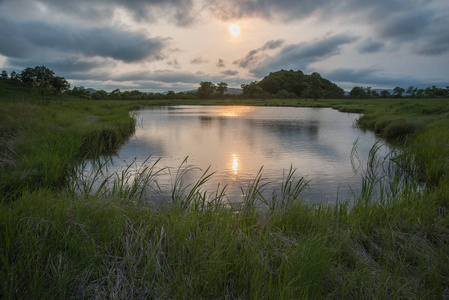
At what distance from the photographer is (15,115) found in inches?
441

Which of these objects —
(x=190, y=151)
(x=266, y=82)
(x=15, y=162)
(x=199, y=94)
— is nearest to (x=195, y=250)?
(x=15, y=162)

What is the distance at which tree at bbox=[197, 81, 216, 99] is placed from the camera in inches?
4043

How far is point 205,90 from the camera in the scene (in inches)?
4119

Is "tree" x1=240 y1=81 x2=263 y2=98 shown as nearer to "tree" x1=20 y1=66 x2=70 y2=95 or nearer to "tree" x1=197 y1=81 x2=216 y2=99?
"tree" x1=197 y1=81 x2=216 y2=99

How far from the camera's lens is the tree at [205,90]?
103 metres

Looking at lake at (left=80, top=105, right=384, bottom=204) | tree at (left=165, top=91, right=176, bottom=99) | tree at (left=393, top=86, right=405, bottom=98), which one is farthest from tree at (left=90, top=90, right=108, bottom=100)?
tree at (left=393, top=86, right=405, bottom=98)

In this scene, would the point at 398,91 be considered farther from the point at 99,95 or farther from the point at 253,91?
the point at 99,95

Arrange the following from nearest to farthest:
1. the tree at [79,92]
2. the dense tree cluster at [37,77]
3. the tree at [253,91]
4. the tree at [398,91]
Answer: the dense tree cluster at [37,77]
the tree at [79,92]
the tree at [398,91]
the tree at [253,91]

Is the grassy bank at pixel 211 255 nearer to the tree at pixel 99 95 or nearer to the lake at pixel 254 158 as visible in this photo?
the lake at pixel 254 158

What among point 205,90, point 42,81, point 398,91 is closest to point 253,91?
point 205,90

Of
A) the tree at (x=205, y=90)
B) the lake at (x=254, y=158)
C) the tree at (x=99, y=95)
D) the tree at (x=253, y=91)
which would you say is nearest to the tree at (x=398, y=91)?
the tree at (x=253, y=91)

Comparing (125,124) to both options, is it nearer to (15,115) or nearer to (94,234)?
(15,115)

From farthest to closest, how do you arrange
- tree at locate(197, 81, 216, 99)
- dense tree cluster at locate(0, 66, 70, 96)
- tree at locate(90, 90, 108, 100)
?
tree at locate(197, 81, 216, 99)
tree at locate(90, 90, 108, 100)
dense tree cluster at locate(0, 66, 70, 96)

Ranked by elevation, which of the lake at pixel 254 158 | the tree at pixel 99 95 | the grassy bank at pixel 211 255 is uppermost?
the tree at pixel 99 95
